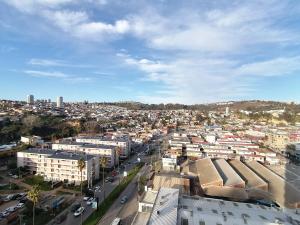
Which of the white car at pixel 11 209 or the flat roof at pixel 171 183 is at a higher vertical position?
the flat roof at pixel 171 183

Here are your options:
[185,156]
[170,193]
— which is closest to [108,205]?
[170,193]

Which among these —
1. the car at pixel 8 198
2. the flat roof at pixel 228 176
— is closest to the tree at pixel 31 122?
the car at pixel 8 198

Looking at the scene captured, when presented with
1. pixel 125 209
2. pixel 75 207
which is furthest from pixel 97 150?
pixel 125 209

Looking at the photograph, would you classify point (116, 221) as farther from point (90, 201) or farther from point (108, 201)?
point (90, 201)

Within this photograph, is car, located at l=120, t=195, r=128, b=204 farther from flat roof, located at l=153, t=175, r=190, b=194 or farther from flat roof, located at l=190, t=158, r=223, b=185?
flat roof, located at l=190, t=158, r=223, b=185

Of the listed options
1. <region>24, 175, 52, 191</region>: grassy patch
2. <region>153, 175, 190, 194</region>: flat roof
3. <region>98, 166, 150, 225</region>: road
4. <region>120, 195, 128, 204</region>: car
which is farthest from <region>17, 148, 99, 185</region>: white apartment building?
<region>153, 175, 190, 194</region>: flat roof

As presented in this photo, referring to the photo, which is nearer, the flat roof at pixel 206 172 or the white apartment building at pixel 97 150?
the flat roof at pixel 206 172

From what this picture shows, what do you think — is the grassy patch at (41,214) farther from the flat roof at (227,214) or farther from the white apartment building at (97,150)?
the white apartment building at (97,150)
